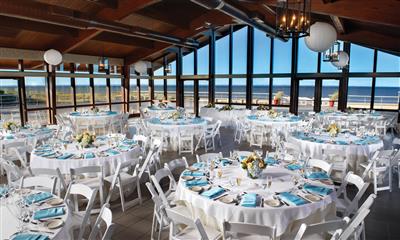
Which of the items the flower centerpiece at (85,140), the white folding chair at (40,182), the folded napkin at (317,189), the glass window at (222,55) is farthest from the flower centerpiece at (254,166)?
the glass window at (222,55)

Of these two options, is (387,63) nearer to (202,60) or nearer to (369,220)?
(202,60)

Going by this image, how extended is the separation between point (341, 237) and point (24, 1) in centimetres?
788

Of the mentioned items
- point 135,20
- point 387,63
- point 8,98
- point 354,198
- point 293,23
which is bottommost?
point 354,198

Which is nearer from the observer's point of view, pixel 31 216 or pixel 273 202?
pixel 31 216

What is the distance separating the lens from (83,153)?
4.54 m

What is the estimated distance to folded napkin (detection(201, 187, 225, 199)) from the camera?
2854 millimetres

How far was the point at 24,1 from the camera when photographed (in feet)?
22.1

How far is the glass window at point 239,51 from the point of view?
13.2 m

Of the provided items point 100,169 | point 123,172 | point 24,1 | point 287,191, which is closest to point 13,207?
point 100,169

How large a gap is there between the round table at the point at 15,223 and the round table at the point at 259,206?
123 cm

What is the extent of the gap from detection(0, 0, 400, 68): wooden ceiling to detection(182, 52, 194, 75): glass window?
2.06m

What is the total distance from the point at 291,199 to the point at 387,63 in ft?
34.4

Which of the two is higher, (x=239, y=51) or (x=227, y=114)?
(x=239, y=51)

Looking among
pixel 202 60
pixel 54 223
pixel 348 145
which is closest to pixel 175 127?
pixel 348 145
